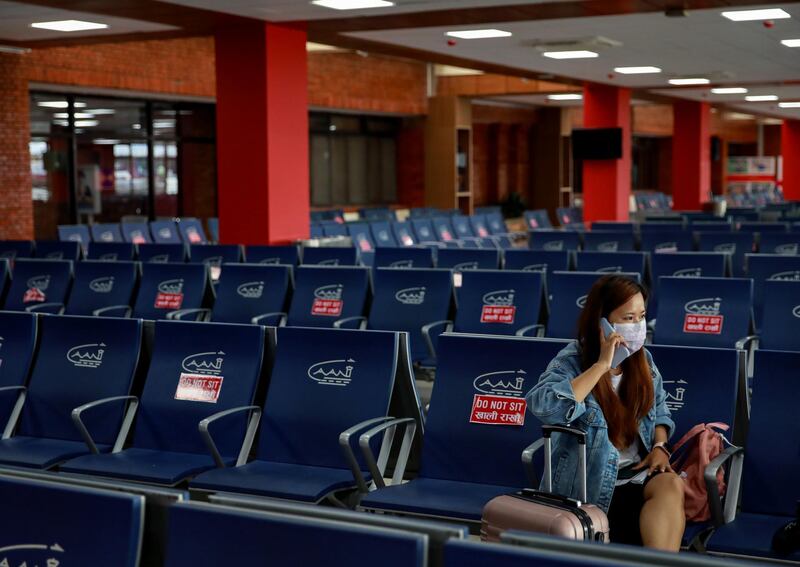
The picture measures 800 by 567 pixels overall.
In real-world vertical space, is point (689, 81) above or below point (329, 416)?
above

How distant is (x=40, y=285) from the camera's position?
777 centimetres

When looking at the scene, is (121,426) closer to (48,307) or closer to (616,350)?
(616,350)

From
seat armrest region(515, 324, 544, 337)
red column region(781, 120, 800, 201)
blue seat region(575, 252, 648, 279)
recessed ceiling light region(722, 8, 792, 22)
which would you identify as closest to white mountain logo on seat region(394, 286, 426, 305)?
seat armrest region(515, 324, 544, 337)

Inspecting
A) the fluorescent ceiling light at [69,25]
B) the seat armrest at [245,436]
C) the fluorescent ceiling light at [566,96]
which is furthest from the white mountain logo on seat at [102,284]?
the fluorescent ceiling light at [566,96]

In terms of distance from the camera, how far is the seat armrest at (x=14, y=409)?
4.70 meters

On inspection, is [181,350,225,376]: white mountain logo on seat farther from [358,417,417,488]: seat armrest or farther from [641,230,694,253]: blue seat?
[641,230,694,253]: blue seat

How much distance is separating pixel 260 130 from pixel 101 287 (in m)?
3.55

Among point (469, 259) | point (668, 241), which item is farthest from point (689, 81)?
point (469, 259)

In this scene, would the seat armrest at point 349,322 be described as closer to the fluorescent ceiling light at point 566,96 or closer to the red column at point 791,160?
the fluorescent ceiling light at point 566,96

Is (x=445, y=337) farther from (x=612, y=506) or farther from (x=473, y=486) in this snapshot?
(x=612, y=506)

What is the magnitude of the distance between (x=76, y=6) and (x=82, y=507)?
820cm

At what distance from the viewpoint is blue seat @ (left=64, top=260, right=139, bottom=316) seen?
748 centimetres

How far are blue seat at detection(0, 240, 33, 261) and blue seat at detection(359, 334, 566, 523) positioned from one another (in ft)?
23.5

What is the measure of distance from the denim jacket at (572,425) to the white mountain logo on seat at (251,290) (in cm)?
397
